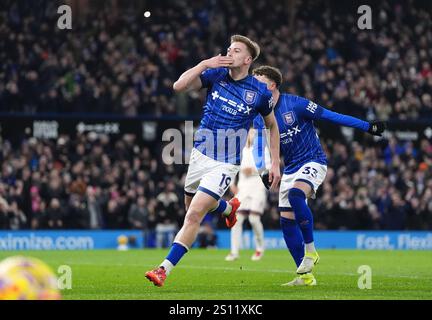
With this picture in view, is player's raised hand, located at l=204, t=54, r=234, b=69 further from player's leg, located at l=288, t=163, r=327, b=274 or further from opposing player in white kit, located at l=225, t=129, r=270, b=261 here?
opposing player in white kit, located at l=225, t=129, r=270, b=261

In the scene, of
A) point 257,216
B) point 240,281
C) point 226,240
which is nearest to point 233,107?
point 240,281

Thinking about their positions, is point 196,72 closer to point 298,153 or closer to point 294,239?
point 298,153

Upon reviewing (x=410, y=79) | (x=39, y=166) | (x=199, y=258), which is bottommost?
(x=199, y=258)

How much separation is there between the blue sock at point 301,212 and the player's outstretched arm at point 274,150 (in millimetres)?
655

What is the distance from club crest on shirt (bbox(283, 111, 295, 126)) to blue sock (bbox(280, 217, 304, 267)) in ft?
4.21

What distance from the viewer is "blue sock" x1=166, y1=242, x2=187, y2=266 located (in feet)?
35.9

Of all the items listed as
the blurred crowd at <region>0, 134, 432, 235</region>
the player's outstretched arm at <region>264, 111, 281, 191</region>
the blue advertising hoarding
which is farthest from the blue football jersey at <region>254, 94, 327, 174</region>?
the blurred crowd at <region>0, 134, 432, 235</region>

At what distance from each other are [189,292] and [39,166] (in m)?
18.0

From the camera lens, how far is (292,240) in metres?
12.7

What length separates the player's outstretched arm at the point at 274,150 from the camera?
38.8 feet

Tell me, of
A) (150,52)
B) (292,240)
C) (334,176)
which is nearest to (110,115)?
(150,52)

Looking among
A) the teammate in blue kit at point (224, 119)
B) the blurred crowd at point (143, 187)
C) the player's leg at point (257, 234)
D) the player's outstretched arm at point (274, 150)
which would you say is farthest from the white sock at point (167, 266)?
the blurred crowd at point (143, 187)

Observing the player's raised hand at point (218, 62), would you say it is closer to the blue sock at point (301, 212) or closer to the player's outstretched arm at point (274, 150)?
the player's outstretched arm at point (274, 150)
